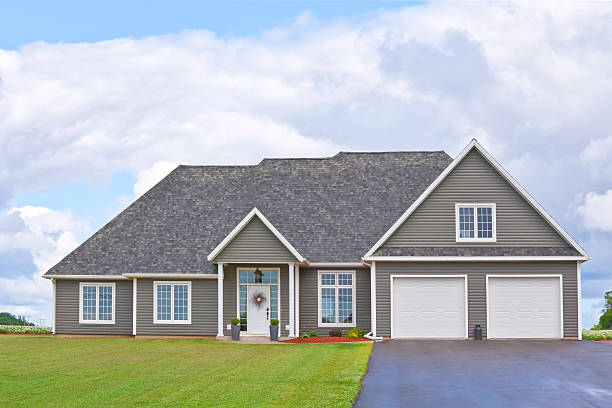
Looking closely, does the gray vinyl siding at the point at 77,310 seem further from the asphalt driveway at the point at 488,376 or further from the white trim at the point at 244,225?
the asphalt driveway at the point at 488,376

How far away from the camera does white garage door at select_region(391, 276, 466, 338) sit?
32281mm

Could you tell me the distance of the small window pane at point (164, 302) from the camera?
35.2 m

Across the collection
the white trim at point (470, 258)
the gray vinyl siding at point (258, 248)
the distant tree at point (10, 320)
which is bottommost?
the distant tree at point (10, 320)

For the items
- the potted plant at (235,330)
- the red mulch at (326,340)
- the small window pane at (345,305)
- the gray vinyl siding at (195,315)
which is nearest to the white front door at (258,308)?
the potted plant at (235,330)

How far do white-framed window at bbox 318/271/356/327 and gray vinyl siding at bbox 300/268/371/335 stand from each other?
173mm

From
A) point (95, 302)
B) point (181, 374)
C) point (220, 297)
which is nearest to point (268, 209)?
point (220, 297)

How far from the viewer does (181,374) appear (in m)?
19.9

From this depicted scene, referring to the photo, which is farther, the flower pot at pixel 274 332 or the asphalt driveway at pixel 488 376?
the flower pot at pixel 274 332

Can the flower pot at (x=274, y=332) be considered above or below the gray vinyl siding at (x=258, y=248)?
below

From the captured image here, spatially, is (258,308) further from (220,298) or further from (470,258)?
(470,258)

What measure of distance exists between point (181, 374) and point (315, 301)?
1552 cm

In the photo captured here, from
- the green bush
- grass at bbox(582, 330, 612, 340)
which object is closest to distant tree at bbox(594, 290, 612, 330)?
grass at bbox(582, 330, 612, 340)

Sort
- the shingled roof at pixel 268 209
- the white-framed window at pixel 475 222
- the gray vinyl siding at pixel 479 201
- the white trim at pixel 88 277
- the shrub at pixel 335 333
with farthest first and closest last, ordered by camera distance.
Answer: the shingled roof at pixel 268 209 → the white trim at pixel 88 277 → the shrub at pixel 335 333 → the white-framed window at pixel 475 222 → the gray vinyl siding at pixel 479 201

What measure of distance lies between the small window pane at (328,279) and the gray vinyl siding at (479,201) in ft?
13.6
